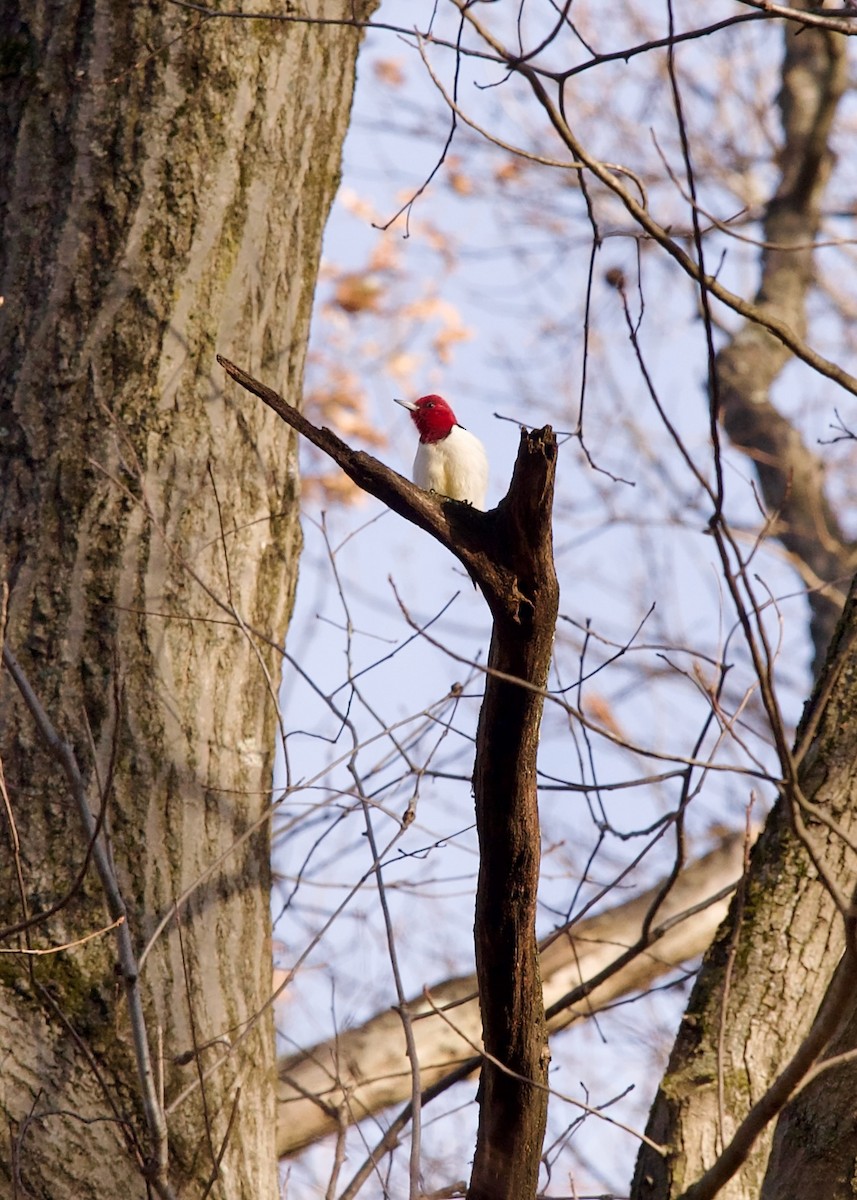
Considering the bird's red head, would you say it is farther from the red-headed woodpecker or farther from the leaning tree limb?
the leaning tree limb

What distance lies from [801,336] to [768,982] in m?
6.13

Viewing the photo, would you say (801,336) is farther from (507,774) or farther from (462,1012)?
(507,774)

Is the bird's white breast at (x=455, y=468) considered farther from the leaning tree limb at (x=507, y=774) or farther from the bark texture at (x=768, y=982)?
the leaning tree limb at (x=507, y=774)

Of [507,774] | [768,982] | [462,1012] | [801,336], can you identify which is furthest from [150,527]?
[801,336]

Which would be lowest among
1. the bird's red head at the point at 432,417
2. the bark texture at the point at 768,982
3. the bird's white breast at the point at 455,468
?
the bark texture at the point at 768,982

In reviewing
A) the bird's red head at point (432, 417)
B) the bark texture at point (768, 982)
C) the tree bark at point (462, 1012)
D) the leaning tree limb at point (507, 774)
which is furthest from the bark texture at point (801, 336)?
the leaning tree limb at point (507, 774)

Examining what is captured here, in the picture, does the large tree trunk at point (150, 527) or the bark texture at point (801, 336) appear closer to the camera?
the large tree trunk at point (150, 527)

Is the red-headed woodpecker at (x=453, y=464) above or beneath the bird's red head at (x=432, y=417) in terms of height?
beneath

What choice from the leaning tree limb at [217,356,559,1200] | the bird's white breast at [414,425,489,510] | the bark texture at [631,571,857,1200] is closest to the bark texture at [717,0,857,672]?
the bird's white breast at [414,425,489,510]

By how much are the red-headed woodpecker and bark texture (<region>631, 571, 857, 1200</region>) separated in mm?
1334

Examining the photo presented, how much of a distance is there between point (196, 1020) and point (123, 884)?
327 mm

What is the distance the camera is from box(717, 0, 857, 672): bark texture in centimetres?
819

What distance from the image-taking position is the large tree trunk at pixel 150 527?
250 cm

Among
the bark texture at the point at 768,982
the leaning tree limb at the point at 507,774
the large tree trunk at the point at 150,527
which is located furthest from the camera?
the bark texture at the point at 768,982
